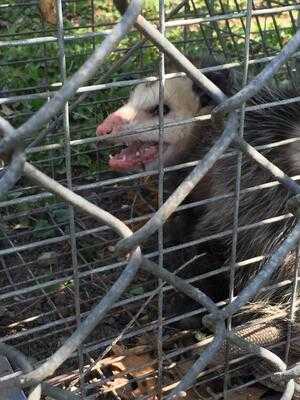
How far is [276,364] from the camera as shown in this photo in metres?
1.47

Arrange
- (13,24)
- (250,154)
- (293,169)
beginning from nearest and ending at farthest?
(250,154)
(293,169)
(13,24)

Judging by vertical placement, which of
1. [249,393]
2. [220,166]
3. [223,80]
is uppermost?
[223,80]

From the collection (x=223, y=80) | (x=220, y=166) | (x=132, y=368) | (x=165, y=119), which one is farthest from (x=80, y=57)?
(x=132, y=368)

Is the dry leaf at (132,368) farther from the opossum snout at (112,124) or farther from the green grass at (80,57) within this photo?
the green grass at (80,57)

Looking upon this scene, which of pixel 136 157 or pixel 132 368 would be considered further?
pixel 136 157

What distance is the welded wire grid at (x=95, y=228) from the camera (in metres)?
1.03

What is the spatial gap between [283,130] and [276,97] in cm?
15

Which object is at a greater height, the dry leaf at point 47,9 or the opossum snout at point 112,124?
the dry leaf at point 47,9

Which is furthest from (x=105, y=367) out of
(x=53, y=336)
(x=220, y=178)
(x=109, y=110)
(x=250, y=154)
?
(x=109, y=110)

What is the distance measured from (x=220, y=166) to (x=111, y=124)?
0.39 meters

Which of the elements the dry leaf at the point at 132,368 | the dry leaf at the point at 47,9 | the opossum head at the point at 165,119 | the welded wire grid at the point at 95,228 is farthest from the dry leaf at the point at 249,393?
the dry leaf at the point at 47,9

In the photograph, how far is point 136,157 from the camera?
239 cm

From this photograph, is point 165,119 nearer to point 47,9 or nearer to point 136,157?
point 136,157

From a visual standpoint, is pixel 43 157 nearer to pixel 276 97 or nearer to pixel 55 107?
pixel 276 97
